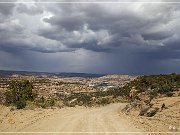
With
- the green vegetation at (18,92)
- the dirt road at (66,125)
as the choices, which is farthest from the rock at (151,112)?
the green vegetation at (18,92)

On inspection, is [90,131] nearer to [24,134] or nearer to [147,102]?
[24,134]

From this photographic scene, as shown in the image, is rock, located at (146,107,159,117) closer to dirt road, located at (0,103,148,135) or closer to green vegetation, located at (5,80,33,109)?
dirt road, located at (0,103,148,135)

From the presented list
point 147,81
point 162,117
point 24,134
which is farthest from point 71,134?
point 147,81

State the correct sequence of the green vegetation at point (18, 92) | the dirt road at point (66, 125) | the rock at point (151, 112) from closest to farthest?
the dirt road at point (66, 125) → the rock at point (151, 112) → the green vegetation at point (18, 92)

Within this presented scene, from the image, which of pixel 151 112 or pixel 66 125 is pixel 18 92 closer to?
pixel 151 112

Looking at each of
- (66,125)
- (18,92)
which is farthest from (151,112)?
(18,92)

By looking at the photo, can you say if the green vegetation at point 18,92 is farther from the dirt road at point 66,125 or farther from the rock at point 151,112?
the rock at point 151,112

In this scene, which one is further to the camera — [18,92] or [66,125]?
[18,92]

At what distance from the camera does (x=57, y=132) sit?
1911 cm

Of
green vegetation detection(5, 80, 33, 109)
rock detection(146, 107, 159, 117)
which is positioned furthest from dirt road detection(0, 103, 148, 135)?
green vegetation detection(5, 80, 33, 109)

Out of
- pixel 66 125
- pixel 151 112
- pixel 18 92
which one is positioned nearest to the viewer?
pixel 66 125

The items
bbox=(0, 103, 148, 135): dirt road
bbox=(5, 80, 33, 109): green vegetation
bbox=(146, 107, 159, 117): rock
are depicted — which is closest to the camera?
bbox=(0, 103, 148, 135): dirt road

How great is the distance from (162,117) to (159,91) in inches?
833

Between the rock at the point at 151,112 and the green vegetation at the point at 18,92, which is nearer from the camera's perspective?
the rock at the point at 151,112
